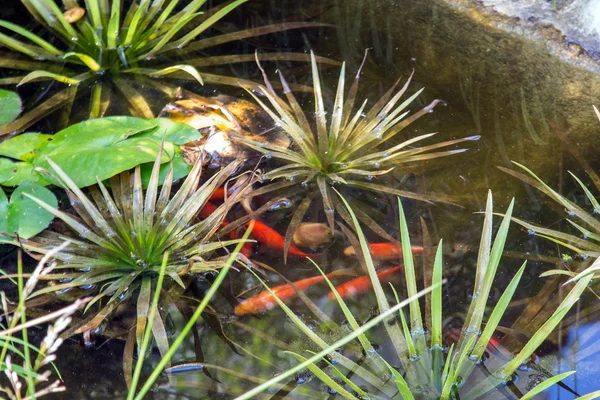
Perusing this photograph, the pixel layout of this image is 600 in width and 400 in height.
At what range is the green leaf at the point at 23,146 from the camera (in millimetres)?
2217

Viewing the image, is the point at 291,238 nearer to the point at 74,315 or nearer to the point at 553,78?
the point at 74,315

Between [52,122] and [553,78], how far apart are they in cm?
228

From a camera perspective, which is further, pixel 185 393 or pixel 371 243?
pixel 371 243

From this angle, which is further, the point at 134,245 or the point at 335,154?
the point at 335,154

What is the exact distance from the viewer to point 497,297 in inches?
75.0

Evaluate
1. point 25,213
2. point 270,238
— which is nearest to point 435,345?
point 270,238

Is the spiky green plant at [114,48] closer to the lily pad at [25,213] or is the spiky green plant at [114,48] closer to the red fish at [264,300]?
the lily pad at [25,213]

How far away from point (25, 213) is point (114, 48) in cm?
110

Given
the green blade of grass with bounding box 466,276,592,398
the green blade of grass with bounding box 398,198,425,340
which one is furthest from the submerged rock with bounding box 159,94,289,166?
the green blade of grass with bounding box 466,276,592,398

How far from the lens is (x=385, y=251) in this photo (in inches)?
80.3

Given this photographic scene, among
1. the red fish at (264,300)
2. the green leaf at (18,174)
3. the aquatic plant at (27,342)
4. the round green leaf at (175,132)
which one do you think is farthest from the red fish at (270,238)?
the green leaf at (18,174)

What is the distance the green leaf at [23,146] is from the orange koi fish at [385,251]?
124 centimetres

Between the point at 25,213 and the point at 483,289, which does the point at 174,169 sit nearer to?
the point at 25,213

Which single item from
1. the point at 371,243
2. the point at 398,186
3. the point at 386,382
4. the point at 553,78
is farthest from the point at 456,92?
the point at 386,382
